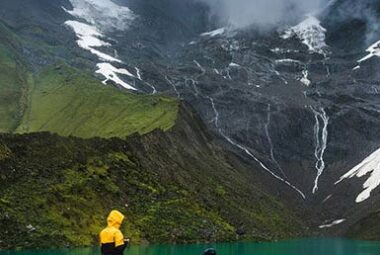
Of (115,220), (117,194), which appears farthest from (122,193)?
(115,220)

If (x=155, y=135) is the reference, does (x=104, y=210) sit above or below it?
below

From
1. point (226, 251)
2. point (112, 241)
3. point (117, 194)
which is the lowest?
point (226, 251)

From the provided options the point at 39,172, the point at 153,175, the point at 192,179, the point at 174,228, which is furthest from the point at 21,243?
the point at 192,179

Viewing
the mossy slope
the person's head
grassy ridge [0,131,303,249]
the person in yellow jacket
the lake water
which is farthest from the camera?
the mossy slope

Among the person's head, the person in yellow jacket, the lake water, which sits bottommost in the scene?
the lake water

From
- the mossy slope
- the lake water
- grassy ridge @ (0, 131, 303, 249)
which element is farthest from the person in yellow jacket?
the mossy slope

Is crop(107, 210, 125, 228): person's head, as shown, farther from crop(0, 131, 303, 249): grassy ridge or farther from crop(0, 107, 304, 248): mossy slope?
crop(0, 107, 304, 248): mossy slope

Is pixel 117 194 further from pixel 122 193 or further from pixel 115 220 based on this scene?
pixel 115 220

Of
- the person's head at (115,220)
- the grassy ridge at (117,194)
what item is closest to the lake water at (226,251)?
the grassy ridge at (117,194)

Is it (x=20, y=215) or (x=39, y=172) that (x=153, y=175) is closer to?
(x=39, y=172)

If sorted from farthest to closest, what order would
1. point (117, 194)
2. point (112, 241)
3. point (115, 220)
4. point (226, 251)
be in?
1. point (117, 194)
2. point (226, 251)
3. point (115, 220)
4. point (112, 241)

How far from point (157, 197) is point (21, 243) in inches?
1730

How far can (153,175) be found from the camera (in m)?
155

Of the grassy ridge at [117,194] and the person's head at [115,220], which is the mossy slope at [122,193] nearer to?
the grassy ridge at [117,194]
